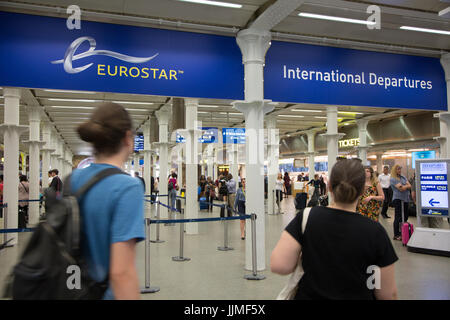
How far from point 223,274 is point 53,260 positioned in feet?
18.5

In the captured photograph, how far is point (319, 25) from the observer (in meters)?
6.72

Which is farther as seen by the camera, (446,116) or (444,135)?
(444,135)

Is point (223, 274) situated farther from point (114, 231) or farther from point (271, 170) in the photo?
point (271, 170)

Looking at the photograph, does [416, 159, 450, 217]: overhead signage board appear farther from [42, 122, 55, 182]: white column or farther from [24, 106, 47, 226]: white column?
[42, 122, 55, 182]: white column

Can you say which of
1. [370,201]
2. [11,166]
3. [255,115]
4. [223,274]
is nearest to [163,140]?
[11,166]

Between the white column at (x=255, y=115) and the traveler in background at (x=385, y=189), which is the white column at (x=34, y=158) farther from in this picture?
the traveler in background at (x=385, y=189)

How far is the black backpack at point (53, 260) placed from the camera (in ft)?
4.07

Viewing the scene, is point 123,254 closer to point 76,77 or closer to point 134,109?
point 76,77

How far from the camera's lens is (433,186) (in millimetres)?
8312

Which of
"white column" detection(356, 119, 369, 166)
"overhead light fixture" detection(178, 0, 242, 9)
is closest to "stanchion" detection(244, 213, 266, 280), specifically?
"overhead light fixture" detection(178, 0, 242, 9)

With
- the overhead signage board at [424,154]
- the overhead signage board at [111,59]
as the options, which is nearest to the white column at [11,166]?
the overhead signage board at [111,59]

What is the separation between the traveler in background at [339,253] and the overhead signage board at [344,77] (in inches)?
205

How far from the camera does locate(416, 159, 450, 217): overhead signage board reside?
8.15 m
